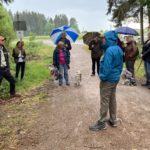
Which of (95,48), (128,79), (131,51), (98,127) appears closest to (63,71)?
(95,48)

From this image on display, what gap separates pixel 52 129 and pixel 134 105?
3.10 metres

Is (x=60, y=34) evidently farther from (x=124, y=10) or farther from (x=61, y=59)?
(x=124, y=10)

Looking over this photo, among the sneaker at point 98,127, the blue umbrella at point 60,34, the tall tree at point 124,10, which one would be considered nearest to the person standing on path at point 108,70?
the sneaker at point 98,127

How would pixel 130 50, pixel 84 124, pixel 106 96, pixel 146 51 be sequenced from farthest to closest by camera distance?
pixel 130 50 → pixel 146 51 → pixel 84 124 → pixel 106 96

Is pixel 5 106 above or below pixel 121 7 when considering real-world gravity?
below

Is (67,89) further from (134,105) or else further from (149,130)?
(149,130)

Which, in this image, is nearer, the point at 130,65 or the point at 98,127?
the point at 98,127

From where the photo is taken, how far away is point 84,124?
9.80m

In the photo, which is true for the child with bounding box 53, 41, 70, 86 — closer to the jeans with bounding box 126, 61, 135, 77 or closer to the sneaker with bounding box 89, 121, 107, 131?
the jeans with bounding box 126, 61, 135, 77

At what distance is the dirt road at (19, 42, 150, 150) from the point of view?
8562 mm

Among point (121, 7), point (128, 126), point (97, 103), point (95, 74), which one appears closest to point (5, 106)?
point (97, 103)

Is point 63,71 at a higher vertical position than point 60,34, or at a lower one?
lower

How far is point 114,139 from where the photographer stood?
873 centimetres

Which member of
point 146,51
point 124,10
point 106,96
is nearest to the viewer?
point 106,96
